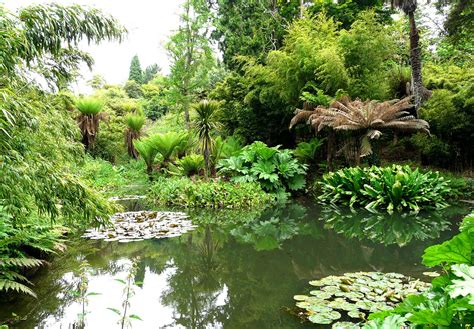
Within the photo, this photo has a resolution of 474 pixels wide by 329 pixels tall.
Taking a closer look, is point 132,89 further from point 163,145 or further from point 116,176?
point 163,145

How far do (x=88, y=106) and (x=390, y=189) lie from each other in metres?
11.0

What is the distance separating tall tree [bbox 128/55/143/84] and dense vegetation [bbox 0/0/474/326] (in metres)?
17.3

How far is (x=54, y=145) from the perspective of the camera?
3199 millimetres

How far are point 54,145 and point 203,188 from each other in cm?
504

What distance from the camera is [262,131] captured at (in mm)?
11969

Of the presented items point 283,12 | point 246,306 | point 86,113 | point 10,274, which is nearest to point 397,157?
point 283,12

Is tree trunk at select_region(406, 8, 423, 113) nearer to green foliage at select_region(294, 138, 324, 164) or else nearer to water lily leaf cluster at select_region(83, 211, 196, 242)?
green foliage at select_region(294, 138, 324, 164)

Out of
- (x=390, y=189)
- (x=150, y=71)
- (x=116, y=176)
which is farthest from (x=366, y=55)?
(x=150, y=71)

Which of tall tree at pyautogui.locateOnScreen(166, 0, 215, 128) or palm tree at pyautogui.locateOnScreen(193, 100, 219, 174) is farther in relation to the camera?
tall tree at pyautogui.locateOnScreen(166, 0, 215, 128)

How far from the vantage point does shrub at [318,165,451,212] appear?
6.91 meters

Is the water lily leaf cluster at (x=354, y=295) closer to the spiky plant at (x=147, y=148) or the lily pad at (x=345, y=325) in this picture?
the lily pad at (x=345, y=325)

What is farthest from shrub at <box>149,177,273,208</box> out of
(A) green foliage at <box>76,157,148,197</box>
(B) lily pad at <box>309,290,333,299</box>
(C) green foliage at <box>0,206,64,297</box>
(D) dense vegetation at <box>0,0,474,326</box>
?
(B) lily pad at <box>309,290,333,299</box>

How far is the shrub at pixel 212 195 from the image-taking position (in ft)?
26.0

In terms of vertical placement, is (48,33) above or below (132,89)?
below
